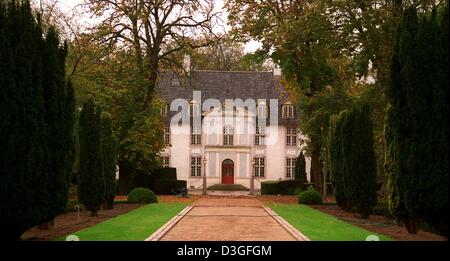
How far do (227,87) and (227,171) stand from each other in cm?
787

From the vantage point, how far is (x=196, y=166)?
54.2 meters

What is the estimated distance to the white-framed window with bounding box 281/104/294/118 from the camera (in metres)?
54.4

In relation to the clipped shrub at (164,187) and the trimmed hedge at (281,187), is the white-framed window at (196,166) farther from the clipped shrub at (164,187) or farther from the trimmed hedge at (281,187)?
the clipped shrub at (164,187)

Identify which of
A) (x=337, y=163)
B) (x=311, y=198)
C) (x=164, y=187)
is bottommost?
(x=311, y=198)

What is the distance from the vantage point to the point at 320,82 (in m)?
32.6

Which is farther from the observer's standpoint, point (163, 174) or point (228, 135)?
point (228, 135)

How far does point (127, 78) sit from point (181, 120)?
18998 mm

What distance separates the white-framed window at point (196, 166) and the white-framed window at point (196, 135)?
138 centimetres

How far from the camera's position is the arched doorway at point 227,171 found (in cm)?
5416

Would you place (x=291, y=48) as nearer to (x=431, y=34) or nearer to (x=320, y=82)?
(x=320, y=82)

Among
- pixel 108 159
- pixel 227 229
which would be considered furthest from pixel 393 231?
pixel 108 159

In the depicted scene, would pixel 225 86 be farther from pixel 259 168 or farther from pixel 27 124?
pixel 27 124

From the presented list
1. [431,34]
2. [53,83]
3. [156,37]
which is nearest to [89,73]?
[156,37]

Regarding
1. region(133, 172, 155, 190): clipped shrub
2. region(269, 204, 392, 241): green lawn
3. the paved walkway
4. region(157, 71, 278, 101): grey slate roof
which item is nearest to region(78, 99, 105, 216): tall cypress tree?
the paved walkway
